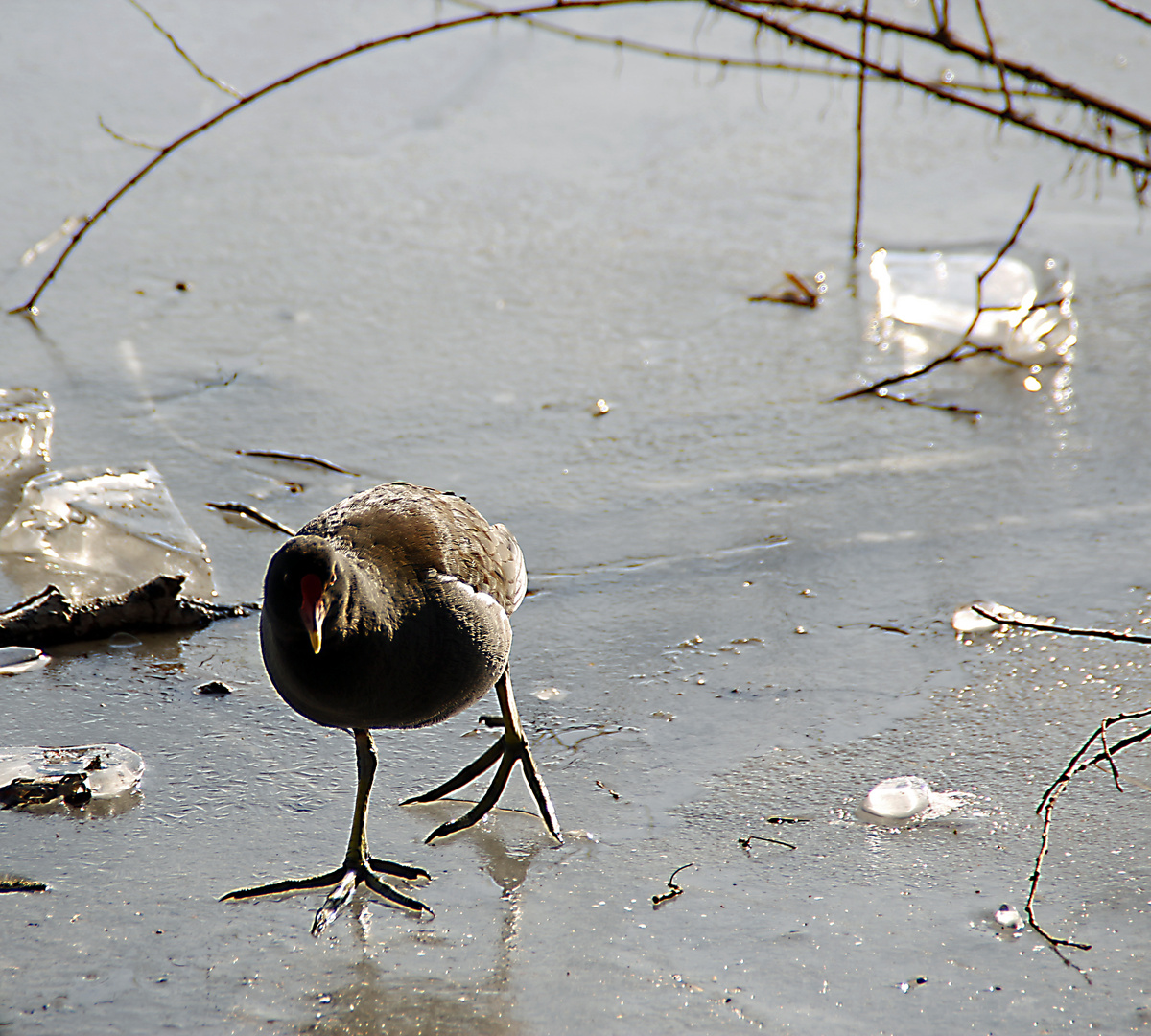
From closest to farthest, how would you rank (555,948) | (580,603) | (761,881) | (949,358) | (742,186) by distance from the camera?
(555,948) < (761,881) < (580,603) < (949,358) < (742,186)

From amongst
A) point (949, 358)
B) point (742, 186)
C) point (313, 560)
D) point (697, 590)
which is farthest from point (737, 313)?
point (313, 560)

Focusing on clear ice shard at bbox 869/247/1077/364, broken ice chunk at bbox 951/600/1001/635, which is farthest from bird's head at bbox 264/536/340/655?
clear ice shard at bbox 869/247/1077/364

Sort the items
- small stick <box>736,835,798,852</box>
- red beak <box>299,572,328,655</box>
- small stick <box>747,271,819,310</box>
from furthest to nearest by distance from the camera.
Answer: small stick <box>747,271,819,310</box>, small stick <box>736,835,798,852</box>, red beak <box>299,572,328,655</box>

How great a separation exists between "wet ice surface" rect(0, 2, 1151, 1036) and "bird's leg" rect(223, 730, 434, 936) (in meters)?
0.04

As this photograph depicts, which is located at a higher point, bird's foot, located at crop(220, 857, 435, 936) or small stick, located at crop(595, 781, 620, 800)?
bird's foot, located at crop(220, 857, 435, 936)

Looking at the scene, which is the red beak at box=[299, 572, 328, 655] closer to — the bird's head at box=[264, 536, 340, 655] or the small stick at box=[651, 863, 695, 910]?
the bird's head at box=[264, 536, 340, 655]

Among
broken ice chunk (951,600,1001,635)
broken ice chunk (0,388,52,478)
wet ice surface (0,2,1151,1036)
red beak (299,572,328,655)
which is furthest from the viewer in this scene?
broken ice chunk (0,388,52,478)

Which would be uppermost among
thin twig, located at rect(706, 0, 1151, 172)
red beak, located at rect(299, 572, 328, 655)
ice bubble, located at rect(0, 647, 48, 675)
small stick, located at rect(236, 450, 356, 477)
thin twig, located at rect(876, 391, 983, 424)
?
thin twig, located at rect(706, 0, 1151, 172)

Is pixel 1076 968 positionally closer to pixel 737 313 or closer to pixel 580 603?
pixel 580 603

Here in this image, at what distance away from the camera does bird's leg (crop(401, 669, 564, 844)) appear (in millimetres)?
2191

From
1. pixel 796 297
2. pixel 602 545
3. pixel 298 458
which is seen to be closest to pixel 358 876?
pixel 602 545

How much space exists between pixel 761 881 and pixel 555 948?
1.31ft

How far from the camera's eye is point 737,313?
181 inches

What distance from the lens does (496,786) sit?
7.38 feet
